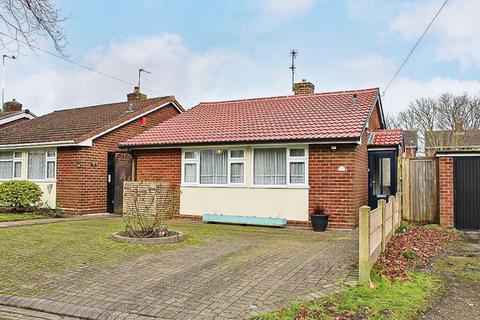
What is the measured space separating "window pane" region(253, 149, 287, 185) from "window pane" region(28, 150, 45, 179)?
8953mm

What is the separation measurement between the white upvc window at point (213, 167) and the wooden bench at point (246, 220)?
1.13 metres

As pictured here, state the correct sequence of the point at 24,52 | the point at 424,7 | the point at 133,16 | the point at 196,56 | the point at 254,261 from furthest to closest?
the point at 196,56 → the point at 133,16 → the point at 424,7 → the point at 254,261 → the point at 24,52

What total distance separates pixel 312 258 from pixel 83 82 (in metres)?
21.1

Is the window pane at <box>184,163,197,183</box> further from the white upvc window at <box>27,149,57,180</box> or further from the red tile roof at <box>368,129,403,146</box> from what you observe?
the red tile roof at <box>368,129,403,146</box>

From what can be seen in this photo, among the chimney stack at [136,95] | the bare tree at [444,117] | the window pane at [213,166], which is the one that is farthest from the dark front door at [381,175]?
the bare tree at [444,117]

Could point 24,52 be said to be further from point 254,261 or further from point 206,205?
point 206,205

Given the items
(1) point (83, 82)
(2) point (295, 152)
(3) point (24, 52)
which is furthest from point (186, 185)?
(1) point (83, 82)

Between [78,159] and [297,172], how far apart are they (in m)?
8.14

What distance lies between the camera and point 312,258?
7.14 metres

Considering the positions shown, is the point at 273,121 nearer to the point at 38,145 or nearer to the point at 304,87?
the point at 304,87

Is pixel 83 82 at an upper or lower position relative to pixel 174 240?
upper

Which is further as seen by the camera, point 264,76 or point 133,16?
point 264,76

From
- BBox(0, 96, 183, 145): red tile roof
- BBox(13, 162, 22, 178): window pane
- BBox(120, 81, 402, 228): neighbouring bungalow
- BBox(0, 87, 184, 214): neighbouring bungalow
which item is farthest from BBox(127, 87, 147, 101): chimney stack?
BBox(13, 162, 22, 178): window pane

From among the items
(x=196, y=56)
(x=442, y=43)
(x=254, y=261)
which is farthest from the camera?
(x=196, y=56)
